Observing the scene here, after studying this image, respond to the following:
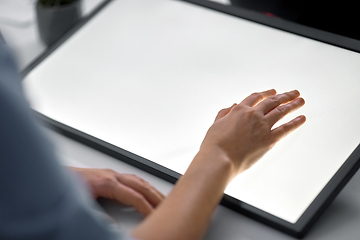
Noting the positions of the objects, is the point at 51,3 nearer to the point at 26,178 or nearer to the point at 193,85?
the point at 193,85

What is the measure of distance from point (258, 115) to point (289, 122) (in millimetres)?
68

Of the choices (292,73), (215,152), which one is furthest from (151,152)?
(292,73)

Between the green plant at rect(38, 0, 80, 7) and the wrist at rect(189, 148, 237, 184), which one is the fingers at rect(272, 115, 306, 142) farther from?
the green plant at rect(38, 0, 80, 7)

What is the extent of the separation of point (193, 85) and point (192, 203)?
342 millimetres

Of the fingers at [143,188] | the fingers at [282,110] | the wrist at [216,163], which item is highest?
the fingers at [282,110]

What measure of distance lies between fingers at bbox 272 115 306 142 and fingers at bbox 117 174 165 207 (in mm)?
200

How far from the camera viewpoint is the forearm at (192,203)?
0.65 metres

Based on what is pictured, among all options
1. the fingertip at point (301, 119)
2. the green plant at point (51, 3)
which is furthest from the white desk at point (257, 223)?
the green plant at point (51, 3)

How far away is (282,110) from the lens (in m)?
0.83

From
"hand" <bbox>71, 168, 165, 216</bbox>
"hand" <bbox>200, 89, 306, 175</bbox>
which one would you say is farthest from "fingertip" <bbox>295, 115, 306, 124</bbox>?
"hand" <bbox>71, 168, 165, 216</bbox>

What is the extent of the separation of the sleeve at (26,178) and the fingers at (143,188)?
0.99 ft

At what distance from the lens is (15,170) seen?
1.44ft

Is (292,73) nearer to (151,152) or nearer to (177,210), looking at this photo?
(151,152)

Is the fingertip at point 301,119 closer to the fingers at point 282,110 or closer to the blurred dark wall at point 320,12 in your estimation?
the fingers at point 282,110
